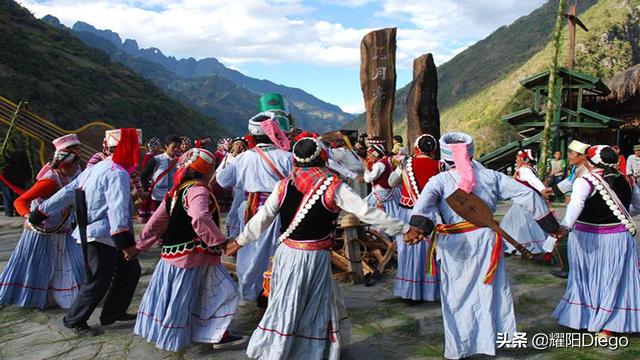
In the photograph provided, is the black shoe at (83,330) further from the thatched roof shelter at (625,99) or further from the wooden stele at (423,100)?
the thatched roof shelter at (625,99)

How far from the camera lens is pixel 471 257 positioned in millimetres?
3730

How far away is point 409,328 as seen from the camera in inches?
176

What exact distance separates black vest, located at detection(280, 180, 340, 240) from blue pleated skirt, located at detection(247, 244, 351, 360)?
0.12 m

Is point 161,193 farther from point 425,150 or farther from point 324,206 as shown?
point 324,206

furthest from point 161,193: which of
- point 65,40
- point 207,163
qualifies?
point 65,40

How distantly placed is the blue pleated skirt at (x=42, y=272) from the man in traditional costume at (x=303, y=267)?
8.29 feet

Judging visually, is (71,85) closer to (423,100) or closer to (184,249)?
(423,100)

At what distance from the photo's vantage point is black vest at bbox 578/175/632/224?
13.6 ft

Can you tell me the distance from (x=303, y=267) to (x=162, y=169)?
239 inches

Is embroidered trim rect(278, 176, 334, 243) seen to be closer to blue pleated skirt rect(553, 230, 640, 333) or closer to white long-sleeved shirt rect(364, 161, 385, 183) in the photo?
blue pleated skirt rect(553, 230, 640, 333)

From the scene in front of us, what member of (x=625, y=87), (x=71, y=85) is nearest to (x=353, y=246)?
(x=625, y=87)

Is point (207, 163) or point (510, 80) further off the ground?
point (510, 80)

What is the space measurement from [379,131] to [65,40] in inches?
1700

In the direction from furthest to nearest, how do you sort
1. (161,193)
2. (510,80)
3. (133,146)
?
(510,80)
(161,193)
(133,146)
